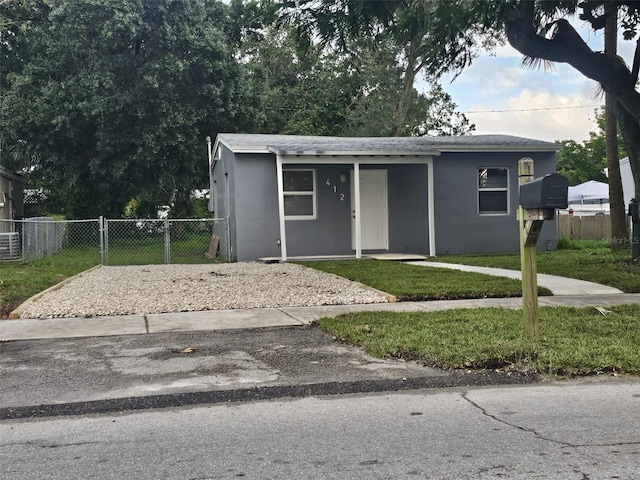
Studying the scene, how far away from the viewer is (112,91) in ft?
73.7

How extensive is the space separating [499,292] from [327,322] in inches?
133

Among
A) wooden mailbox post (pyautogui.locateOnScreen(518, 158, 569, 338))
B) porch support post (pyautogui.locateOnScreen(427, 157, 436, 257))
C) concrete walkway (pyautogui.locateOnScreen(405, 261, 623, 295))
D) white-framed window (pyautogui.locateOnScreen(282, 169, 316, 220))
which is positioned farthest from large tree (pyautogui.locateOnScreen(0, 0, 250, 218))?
wooden mailbox post (pyautogui.locateOnScreen(518, 158, 569, 338))

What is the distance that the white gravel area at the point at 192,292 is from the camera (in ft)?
29.2

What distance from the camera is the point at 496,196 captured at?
56.8 feet

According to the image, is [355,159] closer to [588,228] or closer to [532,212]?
[532,212]

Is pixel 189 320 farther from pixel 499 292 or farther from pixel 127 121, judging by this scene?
pixel 127 121

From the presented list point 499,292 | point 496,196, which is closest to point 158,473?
point 499,292

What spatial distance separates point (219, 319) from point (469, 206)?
10.6m

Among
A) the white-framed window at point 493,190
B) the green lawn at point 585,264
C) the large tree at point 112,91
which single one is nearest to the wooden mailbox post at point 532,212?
the green lawn at point 585,264

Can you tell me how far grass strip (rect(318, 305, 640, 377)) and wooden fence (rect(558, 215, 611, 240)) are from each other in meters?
15.5

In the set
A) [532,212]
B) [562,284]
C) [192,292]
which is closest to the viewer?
[532,212]

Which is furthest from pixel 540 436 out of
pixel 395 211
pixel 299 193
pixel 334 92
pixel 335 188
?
pixel 334 92

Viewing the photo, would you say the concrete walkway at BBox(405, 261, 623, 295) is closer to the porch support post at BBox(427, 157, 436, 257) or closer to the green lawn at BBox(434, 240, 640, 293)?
the green lawn at BBox(434, 240, 640, 293)

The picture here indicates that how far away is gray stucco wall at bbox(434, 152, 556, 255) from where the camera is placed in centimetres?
1691
